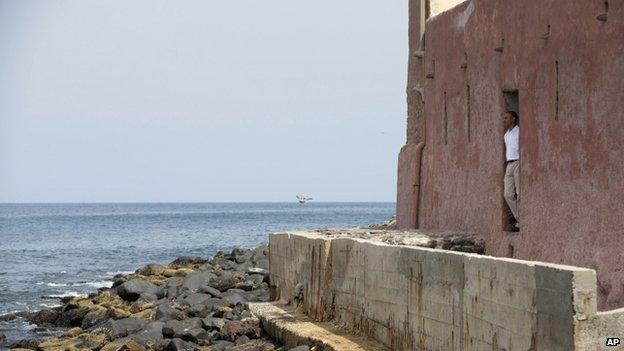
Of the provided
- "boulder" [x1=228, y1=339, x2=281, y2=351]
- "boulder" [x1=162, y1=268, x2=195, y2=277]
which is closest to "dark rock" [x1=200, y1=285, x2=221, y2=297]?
"boulder" [x1=228, y1=339, x2=281, y2=351]

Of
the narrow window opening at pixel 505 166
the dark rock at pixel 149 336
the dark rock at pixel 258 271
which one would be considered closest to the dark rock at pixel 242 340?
the dark rock at pixel 149 336

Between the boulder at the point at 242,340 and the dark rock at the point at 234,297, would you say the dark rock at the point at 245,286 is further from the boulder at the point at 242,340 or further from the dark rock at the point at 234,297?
the boulder at the point at 242,340

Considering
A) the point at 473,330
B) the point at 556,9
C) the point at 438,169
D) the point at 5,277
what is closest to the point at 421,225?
the point at 438,169

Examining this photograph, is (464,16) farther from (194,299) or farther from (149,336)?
(194,299)

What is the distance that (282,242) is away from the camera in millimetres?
15633

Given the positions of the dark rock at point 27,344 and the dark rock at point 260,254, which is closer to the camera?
the dark rock at point 27,344

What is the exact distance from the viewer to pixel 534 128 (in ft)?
40.2

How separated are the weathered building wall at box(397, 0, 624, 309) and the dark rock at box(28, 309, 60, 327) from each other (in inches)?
288

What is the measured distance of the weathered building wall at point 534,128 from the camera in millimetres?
10523

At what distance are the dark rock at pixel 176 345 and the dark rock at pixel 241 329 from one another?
44cm

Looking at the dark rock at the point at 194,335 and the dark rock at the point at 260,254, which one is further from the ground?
the dark rock at the point at 260,254

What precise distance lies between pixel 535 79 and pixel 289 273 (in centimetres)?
449

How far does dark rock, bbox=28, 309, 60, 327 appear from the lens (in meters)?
20.4

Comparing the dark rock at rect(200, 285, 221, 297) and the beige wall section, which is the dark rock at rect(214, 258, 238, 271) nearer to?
the dark rock at rect(200, 285, 221, 297)
